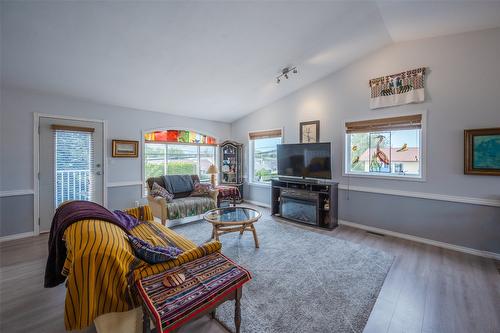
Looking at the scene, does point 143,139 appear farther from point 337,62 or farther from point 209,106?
point 337,62

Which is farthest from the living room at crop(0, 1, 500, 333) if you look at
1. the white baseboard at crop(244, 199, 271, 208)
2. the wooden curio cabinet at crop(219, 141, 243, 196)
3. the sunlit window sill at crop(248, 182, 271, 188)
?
the wooden curio cabinet at crop(219, 141, 243, 196)

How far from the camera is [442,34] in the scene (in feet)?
10.5

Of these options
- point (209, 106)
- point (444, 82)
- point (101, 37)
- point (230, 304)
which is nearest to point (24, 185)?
point (101, 37)

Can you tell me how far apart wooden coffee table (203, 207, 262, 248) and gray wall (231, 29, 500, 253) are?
2074 mm

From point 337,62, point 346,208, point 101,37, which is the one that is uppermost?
point 337,62

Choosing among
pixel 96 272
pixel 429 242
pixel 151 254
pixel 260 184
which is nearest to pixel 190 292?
pixel 151 254

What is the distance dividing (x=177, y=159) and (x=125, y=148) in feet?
4.19

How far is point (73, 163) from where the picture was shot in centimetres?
398

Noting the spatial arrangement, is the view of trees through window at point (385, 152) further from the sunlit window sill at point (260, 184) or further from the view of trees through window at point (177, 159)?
the view of trees through window at point (177, 159)

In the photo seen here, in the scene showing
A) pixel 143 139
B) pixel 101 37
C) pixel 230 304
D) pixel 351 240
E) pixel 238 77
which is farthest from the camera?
pixel 143 139

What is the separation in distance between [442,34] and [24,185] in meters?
6.93

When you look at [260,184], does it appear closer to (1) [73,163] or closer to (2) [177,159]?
(2) [177,159]

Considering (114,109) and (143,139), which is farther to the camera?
(143,139)

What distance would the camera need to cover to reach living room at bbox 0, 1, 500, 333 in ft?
5.75
